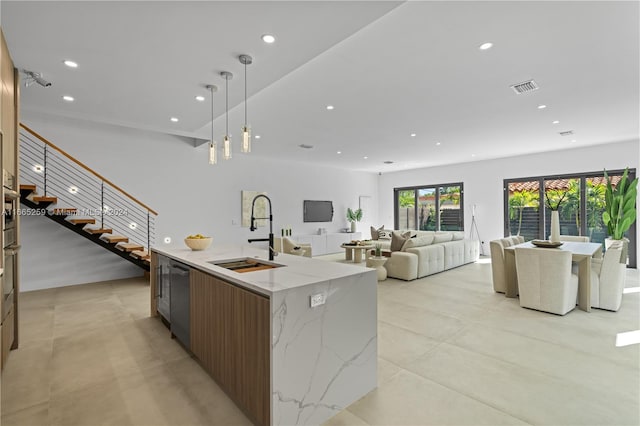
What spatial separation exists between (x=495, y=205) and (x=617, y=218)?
12.2 ft

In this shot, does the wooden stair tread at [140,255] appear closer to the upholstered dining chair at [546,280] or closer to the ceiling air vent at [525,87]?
the upholstered dining chair at [546,280]

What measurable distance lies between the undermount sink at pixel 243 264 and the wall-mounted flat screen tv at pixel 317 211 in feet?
21.4

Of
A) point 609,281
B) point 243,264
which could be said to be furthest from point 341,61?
point 609,281

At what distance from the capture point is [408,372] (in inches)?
98.0

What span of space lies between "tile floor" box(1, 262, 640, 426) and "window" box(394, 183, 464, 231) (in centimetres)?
581

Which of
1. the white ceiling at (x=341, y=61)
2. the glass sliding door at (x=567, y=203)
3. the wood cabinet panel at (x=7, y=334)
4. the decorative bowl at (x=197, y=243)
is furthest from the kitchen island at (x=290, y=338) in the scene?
the glass sliding door at (x=567, y=203)

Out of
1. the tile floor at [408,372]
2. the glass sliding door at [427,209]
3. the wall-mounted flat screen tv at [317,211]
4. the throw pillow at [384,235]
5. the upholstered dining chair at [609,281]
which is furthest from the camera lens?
the glass sliding door at [427,209]

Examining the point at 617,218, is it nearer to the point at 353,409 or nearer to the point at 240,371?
the point at 353,409

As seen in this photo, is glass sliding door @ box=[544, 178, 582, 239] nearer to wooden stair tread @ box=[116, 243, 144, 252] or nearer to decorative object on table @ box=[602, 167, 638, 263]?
decorative object on table @ box=[602, 167, 638, 263]

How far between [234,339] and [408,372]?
145cm

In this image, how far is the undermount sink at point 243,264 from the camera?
272 cm

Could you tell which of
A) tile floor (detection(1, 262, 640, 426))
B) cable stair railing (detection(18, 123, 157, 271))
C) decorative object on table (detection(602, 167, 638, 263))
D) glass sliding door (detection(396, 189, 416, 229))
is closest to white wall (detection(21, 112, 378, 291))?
cable stair railing (detection(18, 123, 157, 271))

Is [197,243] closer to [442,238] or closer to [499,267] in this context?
[499,267]

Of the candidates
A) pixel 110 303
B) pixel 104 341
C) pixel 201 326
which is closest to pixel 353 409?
pixel 201 326
